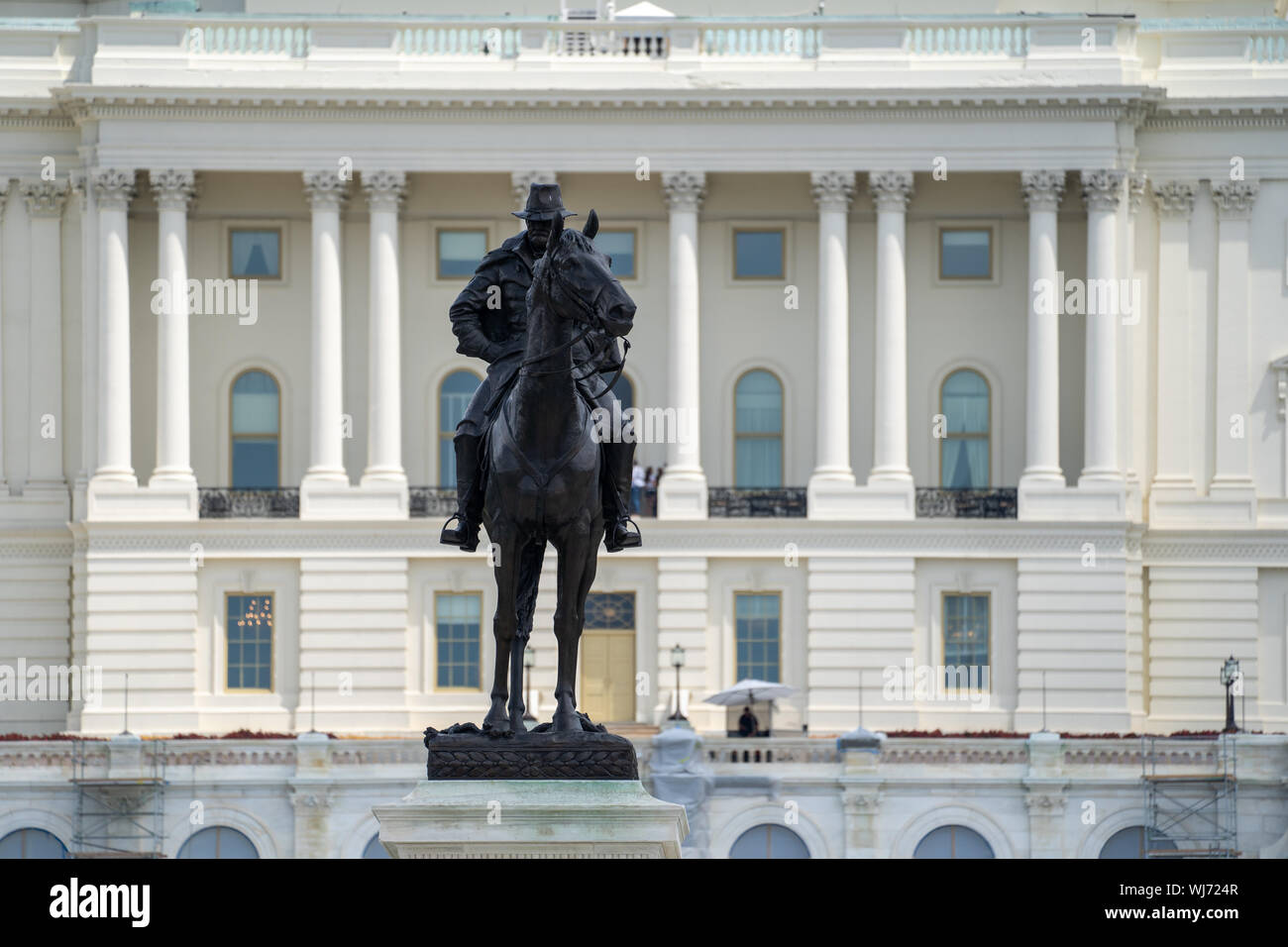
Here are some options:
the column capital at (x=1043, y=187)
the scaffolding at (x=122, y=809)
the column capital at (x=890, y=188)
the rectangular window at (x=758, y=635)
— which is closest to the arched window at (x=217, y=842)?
the scaffolding at (x=122, y=809)

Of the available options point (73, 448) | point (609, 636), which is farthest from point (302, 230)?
point (609, 636)

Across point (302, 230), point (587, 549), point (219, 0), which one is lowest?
point (587, 549)

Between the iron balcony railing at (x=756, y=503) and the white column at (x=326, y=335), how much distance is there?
846 cm

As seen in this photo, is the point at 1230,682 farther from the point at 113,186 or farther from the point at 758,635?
the point at 113,186

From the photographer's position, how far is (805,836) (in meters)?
61.2

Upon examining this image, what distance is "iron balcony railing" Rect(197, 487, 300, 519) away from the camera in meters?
72.3

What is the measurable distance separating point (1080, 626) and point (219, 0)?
26.4 m

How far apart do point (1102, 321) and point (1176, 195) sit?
395 cm

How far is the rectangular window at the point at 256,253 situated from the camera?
7406 centimetres

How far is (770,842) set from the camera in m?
61.2

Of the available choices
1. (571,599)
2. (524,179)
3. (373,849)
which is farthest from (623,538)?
(524,179)

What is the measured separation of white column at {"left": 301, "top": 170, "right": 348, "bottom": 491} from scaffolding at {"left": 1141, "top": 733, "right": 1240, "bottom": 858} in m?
21.0

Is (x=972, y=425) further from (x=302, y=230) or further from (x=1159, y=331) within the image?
(x=302, y=230)
